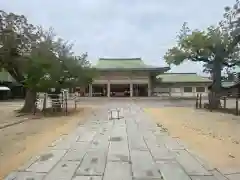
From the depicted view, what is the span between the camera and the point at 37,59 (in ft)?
57.3

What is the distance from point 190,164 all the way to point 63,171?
230cm

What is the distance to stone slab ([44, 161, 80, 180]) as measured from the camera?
4.71 m

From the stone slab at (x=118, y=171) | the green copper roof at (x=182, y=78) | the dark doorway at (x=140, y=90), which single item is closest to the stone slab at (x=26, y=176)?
the stone slab at (x=118, y=171)

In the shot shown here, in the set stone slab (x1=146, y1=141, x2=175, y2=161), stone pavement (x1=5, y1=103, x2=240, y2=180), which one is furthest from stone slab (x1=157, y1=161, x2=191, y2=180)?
stone slab (x1=146, y1=141, x2=175, y2=161)

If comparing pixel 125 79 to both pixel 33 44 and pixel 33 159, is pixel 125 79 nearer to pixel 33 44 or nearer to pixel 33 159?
pixel 33 44

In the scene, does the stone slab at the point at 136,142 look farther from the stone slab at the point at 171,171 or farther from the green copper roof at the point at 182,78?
the green copper roof at the point at 182,78

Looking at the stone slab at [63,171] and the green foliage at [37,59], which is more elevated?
the green foliage at [37,59]

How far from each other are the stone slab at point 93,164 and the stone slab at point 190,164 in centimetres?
146

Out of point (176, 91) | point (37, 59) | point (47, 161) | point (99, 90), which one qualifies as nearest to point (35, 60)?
point (37, 59)

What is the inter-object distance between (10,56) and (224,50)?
1463 cm

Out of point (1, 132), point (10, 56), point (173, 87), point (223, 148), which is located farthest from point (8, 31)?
point (173, 87)

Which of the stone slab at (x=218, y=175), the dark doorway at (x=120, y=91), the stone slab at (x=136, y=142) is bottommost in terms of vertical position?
the stone slab at (x=218, y=175)

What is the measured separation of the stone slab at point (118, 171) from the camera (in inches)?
187

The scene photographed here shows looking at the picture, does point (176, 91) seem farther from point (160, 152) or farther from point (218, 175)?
point (218, 175)
